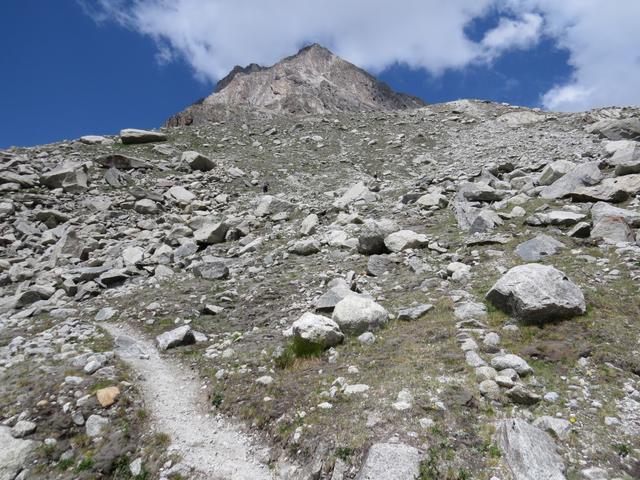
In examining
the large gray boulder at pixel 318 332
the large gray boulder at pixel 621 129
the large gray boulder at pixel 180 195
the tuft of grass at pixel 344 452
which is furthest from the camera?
the large gray boulder at pixel 180 195

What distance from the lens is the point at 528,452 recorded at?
559cm

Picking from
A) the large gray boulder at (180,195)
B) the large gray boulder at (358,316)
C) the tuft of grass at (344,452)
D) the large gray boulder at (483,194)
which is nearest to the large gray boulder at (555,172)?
the large gray boulder at (483,194)

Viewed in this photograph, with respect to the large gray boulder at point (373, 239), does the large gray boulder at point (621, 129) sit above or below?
above

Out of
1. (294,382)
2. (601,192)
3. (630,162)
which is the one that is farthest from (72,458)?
(630,162)

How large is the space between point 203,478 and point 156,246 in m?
16.9

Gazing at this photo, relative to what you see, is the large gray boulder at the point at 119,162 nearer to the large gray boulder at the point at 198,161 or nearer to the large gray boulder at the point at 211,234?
the large gray boulder at the point at 198,161

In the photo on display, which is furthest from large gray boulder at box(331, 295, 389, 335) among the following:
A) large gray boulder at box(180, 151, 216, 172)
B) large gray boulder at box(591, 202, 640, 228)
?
large gray boulder at box(180, 151, 216, 172)

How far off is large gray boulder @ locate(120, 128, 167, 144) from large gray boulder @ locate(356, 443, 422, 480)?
4040 centimetres

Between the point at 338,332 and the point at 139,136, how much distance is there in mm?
→ 36930

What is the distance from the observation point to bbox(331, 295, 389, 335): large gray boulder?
10.4 m

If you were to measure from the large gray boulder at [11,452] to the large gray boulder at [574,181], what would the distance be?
62.9 ft

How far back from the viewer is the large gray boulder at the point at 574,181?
1697 centimetres

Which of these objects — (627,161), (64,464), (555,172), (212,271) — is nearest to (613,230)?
(555,172)

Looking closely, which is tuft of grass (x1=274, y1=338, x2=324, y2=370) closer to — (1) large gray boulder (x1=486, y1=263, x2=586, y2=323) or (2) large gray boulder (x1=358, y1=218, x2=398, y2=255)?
(1) large gray boulder (x1=486, y1=263, x2=586, y2=323)
